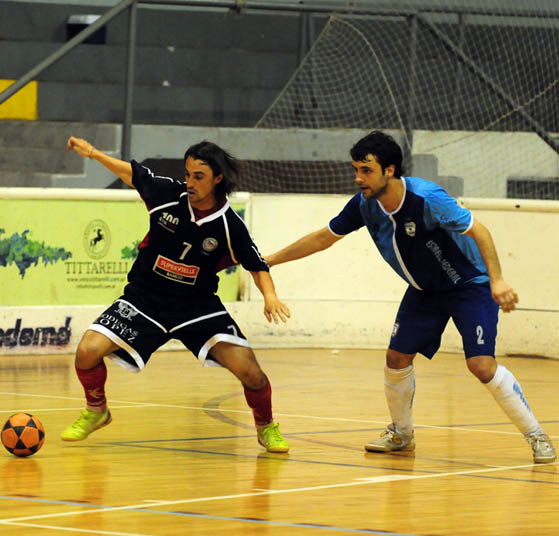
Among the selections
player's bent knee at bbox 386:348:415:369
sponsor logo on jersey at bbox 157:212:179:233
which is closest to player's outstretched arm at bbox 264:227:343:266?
sponsor logo on jersey at bbox 157:212:179:233

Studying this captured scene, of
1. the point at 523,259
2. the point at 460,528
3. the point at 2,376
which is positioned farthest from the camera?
the point at 523,259

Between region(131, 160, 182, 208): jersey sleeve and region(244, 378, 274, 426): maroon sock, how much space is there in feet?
4.13

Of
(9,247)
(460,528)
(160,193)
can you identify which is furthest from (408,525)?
(9,247)

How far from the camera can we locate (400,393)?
7.83 m

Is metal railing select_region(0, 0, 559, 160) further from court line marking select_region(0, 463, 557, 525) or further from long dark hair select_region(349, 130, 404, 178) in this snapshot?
court line marking select_region(0, 463, 557, 525)

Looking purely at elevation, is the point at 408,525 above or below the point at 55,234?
below

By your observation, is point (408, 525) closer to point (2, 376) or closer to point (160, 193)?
point (160, 193)

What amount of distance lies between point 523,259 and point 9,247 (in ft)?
18.9

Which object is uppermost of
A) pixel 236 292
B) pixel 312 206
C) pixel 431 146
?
pixel 431 146

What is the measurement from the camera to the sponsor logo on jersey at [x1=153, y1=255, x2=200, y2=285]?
761 centimetres

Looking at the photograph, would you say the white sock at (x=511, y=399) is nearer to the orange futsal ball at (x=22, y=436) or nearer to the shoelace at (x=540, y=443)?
the shoelace at (x=540, y=443)

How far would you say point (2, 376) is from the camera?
37.4 feet

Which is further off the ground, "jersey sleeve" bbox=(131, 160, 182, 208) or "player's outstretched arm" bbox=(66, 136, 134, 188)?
"player's outstretched arm" bbox=(66, 136, 134, 188)

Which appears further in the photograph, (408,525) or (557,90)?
(557,90)
